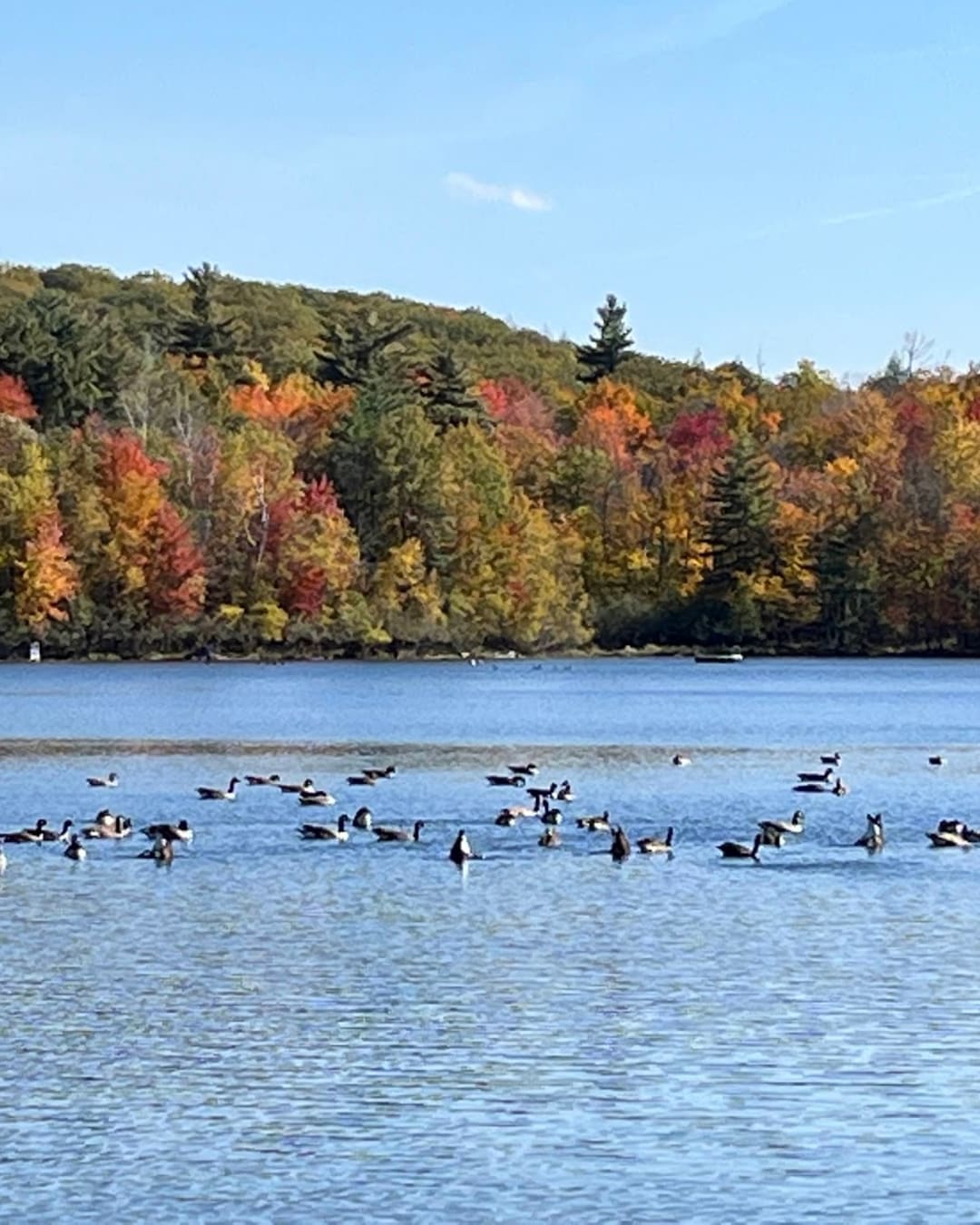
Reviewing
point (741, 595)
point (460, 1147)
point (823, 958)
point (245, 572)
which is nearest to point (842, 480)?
point (741, 595)

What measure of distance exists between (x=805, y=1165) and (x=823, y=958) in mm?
9290

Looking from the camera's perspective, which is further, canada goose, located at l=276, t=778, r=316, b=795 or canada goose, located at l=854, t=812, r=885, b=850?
canada goose, located at l=276, t=778, r=316, b=795

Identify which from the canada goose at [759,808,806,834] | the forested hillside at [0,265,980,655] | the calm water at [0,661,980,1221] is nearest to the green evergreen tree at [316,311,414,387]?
the forested hillside at [0,265,980,655]

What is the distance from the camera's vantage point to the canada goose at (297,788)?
48.7 metres

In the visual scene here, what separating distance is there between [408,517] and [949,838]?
8791 centimetres

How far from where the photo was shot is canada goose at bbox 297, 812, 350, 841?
135 ft

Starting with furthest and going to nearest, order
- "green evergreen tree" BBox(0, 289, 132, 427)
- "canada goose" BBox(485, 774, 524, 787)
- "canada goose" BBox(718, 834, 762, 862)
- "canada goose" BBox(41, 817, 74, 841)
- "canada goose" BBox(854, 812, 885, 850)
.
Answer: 1. "green evergreen tree" BBox(0, 289, 132, 427)
2. "canada goose" BBox(485, 774, 524, 787)
3. "canada goose" BBox(41, 817, 74, 841)
4. "canada goose" BBox(854, 812, 885, 850)
5. "canada goose" BBox(718, 834, 762, 862)

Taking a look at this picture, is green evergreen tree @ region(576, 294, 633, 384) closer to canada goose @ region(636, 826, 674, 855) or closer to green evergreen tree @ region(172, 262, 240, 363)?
green evergreen tree @ region(172, 262, 240, 363)

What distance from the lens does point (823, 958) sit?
2841 cm

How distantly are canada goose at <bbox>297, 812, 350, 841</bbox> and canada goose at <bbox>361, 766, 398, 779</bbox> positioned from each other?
441 inches

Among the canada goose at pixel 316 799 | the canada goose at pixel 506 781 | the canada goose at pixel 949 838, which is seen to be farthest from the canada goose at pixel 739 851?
the canada goose at pixel 506 781

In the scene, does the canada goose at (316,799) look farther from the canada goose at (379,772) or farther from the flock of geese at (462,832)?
the canada goose at (379,772)

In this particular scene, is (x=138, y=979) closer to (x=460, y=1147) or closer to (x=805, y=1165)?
(x=460, y=1147)

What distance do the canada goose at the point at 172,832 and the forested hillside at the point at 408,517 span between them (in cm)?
7731
